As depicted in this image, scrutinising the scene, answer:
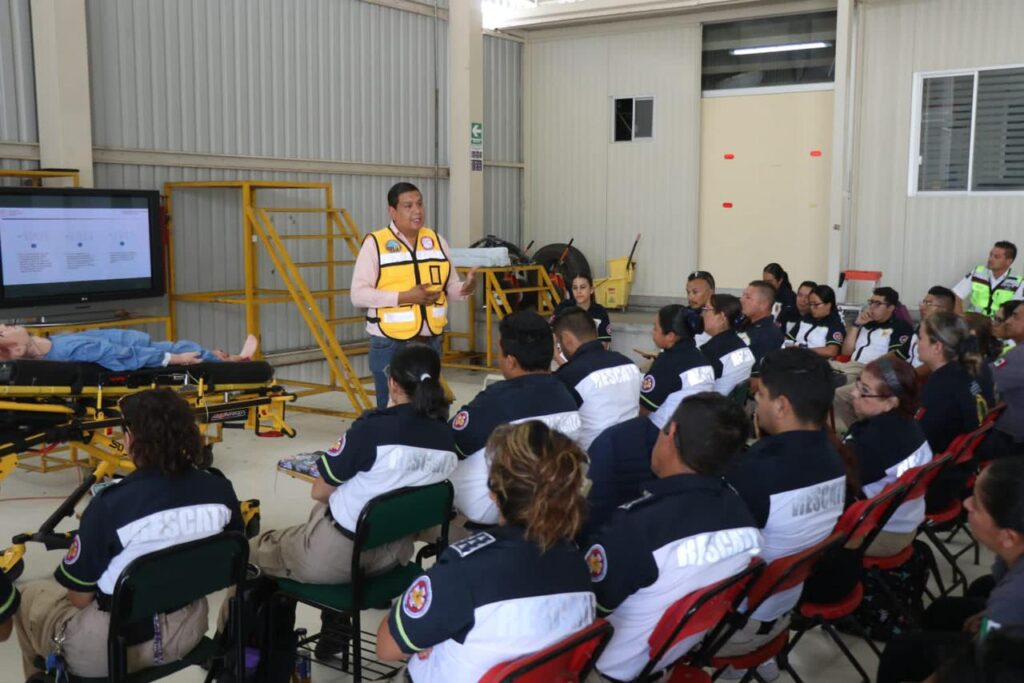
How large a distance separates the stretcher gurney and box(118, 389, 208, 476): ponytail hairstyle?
1085 millimetres

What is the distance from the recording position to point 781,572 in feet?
7.43

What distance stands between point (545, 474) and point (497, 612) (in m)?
0.29

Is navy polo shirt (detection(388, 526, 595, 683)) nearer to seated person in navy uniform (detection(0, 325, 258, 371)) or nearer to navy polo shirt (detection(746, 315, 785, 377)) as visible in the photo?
seated person in navy uniform (detection(0, 325, 258, 371))

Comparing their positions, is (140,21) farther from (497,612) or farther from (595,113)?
(497,612)

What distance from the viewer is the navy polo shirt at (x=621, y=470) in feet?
9.71

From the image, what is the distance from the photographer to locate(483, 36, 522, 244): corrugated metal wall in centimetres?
1079

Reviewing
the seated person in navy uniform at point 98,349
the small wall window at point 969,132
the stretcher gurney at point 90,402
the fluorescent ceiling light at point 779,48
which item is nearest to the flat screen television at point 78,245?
the seated person in navy uniform at point 98,349

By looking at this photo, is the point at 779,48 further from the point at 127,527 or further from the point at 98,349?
the point at 127,527

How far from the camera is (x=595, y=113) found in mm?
10922

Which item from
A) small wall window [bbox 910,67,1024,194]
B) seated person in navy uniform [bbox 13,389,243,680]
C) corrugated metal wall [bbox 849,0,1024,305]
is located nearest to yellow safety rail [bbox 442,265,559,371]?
corrugated metal wall [bbox 849,0,1024,305]

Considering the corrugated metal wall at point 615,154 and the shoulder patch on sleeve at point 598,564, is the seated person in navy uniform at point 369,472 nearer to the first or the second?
the shoulder patch on sleeve at point 598,564

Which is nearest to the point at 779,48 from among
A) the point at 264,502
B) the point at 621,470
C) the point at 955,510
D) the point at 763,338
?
the point at 763,338

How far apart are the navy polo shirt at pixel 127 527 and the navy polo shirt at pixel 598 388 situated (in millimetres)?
1706

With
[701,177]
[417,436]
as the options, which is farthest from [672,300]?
[417,436]
